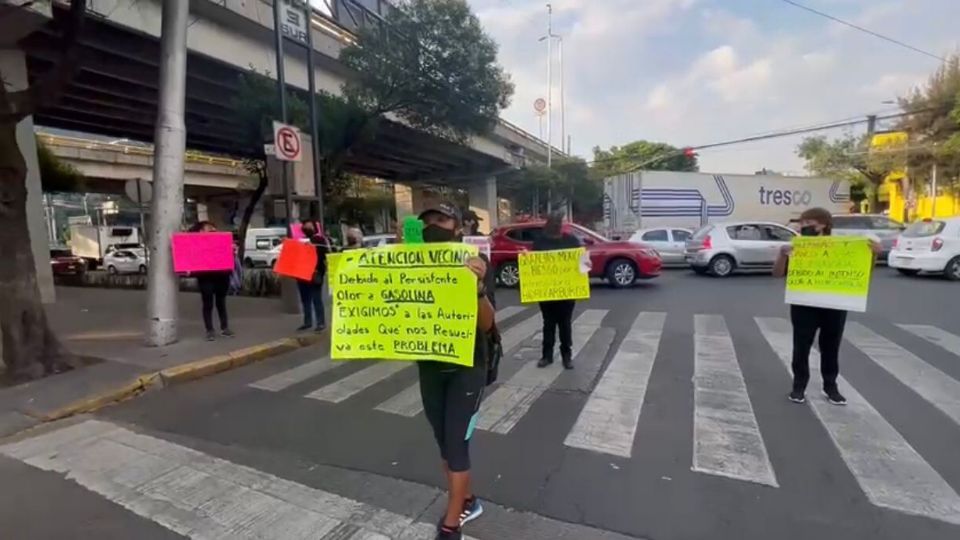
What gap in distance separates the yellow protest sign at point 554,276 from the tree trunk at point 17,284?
17.6ft

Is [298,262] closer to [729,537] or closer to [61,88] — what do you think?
[61,88]

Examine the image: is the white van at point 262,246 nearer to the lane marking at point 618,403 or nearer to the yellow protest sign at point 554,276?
the yellow protest sign at point 554,276

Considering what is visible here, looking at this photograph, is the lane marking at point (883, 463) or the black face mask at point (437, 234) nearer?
the black face mask at point (437, 234)

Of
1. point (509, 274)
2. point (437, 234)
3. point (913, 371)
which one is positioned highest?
point (437, 234)

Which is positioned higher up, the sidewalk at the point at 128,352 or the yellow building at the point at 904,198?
the yellow building at the point at 904,198

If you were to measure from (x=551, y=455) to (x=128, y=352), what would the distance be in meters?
5.80

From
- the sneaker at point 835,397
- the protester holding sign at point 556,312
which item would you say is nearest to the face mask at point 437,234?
the protester holding sign at point 556,312

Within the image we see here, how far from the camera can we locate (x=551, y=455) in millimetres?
3658

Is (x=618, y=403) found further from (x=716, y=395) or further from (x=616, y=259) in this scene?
(x=616, y=259)

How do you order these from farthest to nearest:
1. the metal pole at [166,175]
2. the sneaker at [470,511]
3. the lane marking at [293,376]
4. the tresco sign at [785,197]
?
the tresco sign at [785,197], the metal pole at [166,175], the lane marking at [293,376], the sneaker at [470,511]

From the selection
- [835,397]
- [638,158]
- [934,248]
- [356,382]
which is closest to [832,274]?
[835,397]

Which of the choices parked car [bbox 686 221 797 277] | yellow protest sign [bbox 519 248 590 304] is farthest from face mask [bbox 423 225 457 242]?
parked car [bbox 686 221 797 277]

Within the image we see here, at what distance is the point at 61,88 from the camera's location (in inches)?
221

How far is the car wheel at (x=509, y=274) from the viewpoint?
1325 centimetres
